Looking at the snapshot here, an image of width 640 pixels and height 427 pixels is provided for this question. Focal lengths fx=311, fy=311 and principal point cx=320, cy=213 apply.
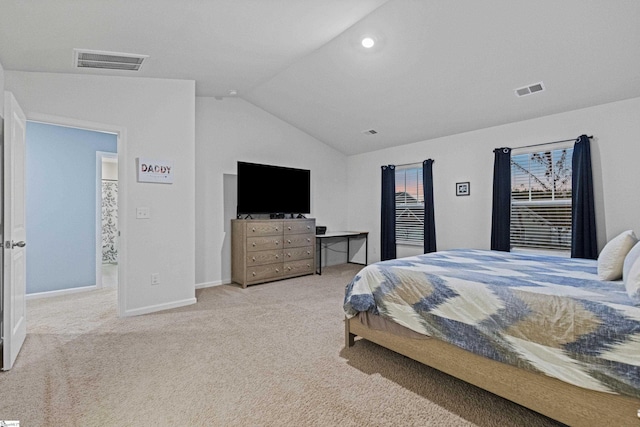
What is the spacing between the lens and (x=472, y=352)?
1.77 meters

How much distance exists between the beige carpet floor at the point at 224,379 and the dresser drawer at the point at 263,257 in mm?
1279

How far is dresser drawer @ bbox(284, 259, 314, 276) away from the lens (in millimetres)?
4902

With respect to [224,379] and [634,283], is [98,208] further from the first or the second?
[634,283]

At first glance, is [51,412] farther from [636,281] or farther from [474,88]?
[474,88]

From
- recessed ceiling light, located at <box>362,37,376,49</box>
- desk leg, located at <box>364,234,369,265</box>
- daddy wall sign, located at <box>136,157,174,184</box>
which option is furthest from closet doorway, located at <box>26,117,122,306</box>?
desk leg, located at <box>364,234,369,265</box>

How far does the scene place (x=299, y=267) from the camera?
5.05 metres

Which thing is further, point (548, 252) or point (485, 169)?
point (485, 169)

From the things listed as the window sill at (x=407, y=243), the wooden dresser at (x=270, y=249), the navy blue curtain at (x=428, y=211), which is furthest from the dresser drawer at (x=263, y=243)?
the navy blue curtain at (x=428, y=211)

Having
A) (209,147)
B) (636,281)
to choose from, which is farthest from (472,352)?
(209,147)

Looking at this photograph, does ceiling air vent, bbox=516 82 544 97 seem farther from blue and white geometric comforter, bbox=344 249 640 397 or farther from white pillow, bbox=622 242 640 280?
white pillow, bbox=622 242 640 280

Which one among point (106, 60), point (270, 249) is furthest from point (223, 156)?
point (106, 60)

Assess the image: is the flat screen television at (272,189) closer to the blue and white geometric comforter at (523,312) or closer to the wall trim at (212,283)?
the wall trim at (212,283)

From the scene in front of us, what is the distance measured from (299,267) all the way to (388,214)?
199 centimetres

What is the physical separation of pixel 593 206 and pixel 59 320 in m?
6.00
